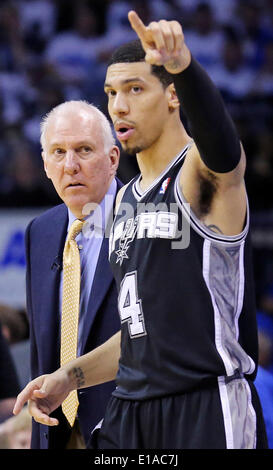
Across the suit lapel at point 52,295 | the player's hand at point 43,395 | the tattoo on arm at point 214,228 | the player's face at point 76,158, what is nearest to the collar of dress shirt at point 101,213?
the player's face at point 76,158

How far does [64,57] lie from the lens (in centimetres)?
970

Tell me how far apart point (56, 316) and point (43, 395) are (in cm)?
55

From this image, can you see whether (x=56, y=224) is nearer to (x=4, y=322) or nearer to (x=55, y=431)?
(x=55, y=431)

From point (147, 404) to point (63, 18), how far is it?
8.15 m

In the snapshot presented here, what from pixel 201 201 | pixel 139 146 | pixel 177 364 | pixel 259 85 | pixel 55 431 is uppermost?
pixel 259 85

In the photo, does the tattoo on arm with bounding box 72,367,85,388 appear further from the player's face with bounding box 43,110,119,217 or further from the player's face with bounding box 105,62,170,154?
the player's face with bounding box 105,62,170,154

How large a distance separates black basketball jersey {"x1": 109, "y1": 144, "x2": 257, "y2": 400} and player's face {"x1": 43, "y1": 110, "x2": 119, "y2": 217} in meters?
0.55

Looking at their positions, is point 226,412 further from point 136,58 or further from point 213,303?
point 136,58

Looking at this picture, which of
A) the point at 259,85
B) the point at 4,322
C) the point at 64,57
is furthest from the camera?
the point at 64,57

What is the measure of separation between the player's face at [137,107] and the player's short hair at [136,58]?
2cm

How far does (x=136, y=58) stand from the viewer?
9.51ft

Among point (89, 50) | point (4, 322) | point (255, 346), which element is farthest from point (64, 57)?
point (255, 346)

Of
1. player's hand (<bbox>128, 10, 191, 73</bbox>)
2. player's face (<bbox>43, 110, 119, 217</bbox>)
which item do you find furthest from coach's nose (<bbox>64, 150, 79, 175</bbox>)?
player's hand (<bbox>128, 10, 191, 73</bbox>)

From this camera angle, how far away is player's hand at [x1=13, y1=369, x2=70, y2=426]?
275 cm
